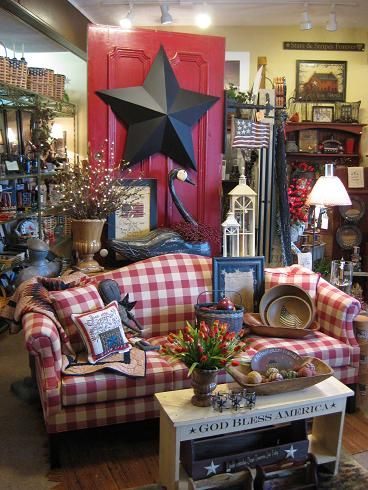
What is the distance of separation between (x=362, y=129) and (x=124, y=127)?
373cm

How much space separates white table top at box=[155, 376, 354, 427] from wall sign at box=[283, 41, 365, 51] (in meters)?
5.46

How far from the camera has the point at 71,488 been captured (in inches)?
90.9

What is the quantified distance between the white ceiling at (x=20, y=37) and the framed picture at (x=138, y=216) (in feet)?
5.23

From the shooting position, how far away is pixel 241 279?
326 cm

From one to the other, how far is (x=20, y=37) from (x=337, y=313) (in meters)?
3.80

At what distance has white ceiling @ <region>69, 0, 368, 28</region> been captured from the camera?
235 inches

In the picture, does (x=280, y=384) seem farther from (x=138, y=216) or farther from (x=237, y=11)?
(x=237, y=11)

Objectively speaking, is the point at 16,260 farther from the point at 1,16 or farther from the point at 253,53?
the point at 253,53

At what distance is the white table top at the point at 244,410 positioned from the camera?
206 cm

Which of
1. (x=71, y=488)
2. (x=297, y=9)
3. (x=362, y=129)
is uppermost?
(x=297, y=9)

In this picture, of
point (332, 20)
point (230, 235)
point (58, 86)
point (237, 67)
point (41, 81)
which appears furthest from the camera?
point (237, 67)

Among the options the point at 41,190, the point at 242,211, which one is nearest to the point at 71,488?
the point at 242,211

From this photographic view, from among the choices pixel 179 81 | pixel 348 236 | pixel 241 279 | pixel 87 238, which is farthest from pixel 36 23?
pixel 348 236

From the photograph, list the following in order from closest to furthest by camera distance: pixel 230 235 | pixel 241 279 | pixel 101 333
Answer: pixel 101 333
pixel 241 279
pixel 230 235
